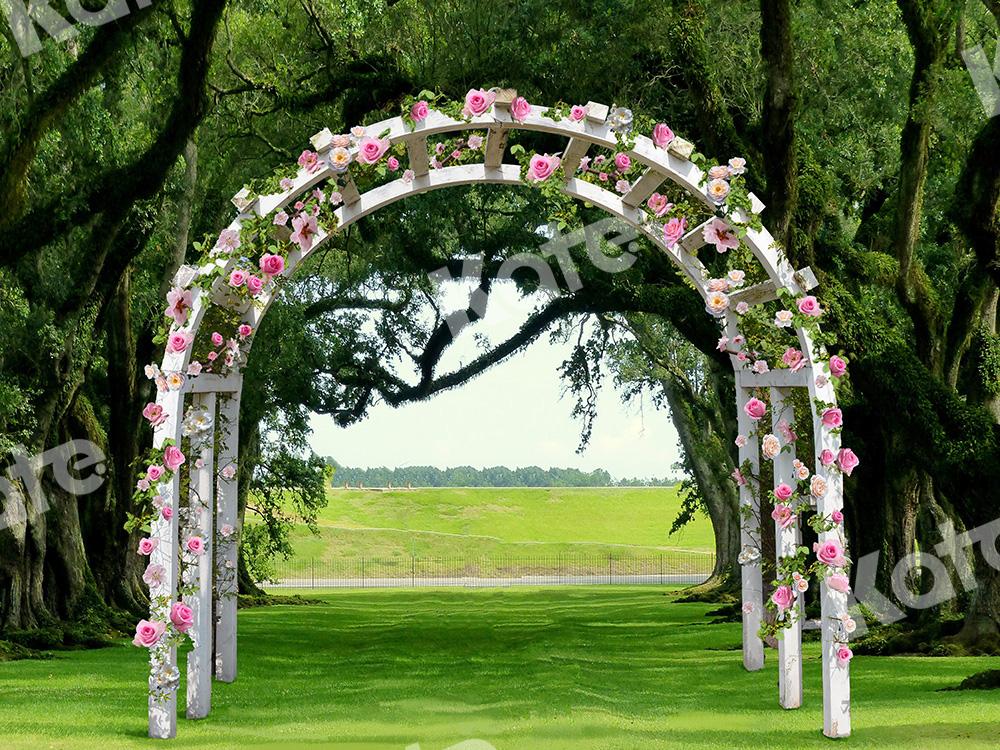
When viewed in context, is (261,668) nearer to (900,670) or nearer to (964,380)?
(900,670)

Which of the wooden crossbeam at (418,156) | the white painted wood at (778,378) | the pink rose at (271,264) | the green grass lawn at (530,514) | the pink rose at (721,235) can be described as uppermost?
the wooden crossbeam at (418,156)

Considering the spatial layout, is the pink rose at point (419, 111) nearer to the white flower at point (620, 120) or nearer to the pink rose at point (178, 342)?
the white flower at point (620, 120)

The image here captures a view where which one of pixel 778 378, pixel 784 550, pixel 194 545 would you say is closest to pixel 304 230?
pixel 194 545

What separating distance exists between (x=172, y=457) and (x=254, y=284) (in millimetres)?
1265

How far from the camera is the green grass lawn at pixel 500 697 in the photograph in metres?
7.61

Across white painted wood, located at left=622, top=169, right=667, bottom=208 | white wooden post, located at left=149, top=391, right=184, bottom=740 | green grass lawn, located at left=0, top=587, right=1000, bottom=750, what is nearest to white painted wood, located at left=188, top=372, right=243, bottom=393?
white wooden post, located at left=149, top=391, right=184, bottom=740

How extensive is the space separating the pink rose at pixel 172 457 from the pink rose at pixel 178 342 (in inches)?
23.8

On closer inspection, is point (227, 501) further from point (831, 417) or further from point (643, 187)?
point (831, 417)

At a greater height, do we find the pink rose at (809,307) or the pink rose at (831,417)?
the pink rose at (809,307)

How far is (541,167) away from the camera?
313 inches

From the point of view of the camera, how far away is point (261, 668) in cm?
1233

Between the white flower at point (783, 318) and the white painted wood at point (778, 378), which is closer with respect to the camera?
the white flower at point (783, 318)

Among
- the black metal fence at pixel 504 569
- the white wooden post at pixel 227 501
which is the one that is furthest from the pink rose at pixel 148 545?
the black metal fence at pixel 504 569

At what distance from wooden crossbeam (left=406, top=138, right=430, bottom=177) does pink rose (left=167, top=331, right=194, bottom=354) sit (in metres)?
1.83
